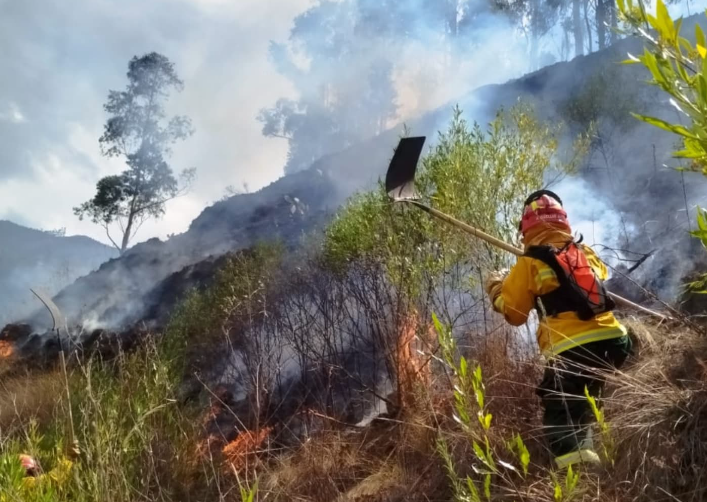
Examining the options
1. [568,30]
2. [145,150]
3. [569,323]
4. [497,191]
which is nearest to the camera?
[569,323]

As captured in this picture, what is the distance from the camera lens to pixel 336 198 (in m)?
30.1

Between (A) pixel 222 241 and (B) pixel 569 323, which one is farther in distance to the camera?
(A) pixel 222 241

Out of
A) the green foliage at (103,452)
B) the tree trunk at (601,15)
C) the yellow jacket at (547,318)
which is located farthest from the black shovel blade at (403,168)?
the tree trunk at (601,15)

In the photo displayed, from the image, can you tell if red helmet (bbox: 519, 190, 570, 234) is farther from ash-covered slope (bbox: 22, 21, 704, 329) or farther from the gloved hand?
ash-covered slope (bbox: 22, 21, 704, 329)

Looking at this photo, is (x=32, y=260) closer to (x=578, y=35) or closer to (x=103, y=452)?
(x=578, y=35)

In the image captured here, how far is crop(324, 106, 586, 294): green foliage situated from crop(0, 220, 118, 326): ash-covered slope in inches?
951

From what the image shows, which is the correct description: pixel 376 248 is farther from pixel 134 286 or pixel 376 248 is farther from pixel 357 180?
pixel 357 180

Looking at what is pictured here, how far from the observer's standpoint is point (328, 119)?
37.5 meters

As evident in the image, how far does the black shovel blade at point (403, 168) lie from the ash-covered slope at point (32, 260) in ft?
83.4

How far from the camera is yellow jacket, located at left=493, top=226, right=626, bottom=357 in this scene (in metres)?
2.89

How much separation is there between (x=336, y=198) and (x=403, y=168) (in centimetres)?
2577

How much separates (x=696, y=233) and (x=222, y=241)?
28727 mm

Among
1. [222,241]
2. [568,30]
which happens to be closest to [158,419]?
[222,241]

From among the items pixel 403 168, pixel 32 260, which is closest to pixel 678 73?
pixel 403 168
